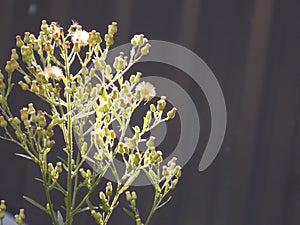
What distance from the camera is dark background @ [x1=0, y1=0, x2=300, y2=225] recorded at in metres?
2.22

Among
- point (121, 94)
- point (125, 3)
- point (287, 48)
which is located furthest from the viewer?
point (125, 3)

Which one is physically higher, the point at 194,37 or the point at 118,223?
the point at 194,37

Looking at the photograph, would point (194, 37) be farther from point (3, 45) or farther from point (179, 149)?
point (3, 45)

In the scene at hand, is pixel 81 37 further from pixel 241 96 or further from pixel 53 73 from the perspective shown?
pixel 241 96

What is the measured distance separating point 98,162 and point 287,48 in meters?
1.19

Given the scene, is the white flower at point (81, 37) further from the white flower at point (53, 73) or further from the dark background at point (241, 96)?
the dark background at point (241, 96)

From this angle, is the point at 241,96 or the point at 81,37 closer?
the point at 81,37

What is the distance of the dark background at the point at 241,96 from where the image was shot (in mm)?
2225

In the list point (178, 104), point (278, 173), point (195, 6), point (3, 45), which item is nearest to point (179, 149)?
point (178, 104)

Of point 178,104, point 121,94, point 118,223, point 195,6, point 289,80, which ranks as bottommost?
point 118,223

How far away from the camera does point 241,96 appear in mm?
2270

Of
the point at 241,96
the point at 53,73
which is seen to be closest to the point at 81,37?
the point at 53,73

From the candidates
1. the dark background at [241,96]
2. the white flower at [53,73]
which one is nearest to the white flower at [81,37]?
the white flower at [53,73]

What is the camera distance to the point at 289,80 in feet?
7.29
